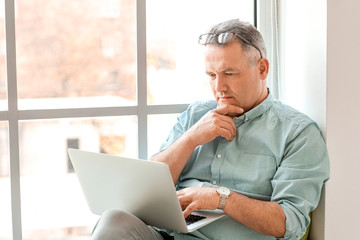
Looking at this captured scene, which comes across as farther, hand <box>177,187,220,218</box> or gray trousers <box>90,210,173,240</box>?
hand <box>177,187,220,218</box>

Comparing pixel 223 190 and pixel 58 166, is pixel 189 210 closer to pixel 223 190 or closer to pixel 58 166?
pixel 223 190

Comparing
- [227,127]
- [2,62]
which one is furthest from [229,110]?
[2,62]

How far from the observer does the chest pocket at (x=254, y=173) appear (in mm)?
2150

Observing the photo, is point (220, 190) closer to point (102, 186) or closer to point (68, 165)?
point (102, 186)

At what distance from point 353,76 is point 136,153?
97 centimetres

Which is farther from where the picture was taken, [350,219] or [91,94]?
[91,94]

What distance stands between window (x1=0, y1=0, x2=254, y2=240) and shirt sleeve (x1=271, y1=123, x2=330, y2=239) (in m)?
0.66

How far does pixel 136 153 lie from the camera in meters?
2.58

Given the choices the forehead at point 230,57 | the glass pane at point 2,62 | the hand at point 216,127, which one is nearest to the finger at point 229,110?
the hand at point 216,127

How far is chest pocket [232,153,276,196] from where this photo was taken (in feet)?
7.06

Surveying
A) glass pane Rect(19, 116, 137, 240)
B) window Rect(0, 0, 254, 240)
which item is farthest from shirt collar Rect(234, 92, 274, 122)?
glass pane Rect(19, 116, 137, 240)

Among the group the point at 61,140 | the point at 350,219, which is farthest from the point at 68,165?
the point at 350,219

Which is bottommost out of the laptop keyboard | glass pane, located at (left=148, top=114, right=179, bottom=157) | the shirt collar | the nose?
the laptop keyboard

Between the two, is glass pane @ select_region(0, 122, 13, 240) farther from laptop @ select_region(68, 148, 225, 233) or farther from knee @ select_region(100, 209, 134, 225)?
knee @ select_region(100, 209, 134, 225)
